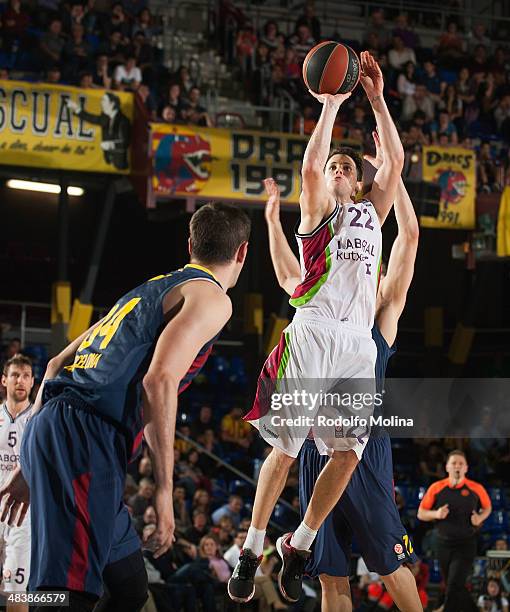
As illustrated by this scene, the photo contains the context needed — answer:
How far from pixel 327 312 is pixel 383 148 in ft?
3.68

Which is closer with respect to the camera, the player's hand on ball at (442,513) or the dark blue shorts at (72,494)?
the dark blue shorts at (72,494)

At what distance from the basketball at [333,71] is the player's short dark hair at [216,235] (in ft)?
6.52

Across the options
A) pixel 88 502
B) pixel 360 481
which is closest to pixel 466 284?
pixel 360 481

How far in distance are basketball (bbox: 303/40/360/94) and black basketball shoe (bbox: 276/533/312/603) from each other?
9.16 feet

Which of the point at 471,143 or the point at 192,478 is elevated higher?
the point at 471,143

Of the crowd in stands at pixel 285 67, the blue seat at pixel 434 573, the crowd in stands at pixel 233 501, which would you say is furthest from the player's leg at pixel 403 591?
the crowd in stands at pixel 285 67

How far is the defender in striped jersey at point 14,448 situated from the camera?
750cm

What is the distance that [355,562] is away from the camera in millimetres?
12766

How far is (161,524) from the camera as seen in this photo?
402 centimetres

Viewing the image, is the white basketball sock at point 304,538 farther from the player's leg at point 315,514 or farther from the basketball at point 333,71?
the basketball at point 333,71

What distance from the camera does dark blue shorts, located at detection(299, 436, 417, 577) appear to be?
6.24 metres

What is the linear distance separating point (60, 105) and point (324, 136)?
8.42 m

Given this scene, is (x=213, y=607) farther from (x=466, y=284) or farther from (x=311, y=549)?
(x=466, y=284)

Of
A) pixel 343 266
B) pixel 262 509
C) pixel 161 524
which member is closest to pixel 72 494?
pixel 161 524
